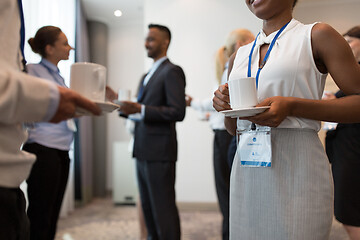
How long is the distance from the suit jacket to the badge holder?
3.40 feet

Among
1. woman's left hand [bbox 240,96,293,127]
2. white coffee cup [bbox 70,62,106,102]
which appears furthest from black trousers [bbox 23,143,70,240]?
woman's left hand [bbox 240,96,293,127]

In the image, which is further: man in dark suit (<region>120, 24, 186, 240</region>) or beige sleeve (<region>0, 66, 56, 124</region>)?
man in dark suit (<region>120, 24, 186, 240</region>)

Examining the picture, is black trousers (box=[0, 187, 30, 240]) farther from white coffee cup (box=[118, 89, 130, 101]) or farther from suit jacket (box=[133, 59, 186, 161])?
white coffee cup (box=[118, 89, 130, 101])

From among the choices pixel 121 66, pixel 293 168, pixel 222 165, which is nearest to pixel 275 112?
pixel 293 168

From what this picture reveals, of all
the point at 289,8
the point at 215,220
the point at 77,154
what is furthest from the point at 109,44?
the point at 289,8

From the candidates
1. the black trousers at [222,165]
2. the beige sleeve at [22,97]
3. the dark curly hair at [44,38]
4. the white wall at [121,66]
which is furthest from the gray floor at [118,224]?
the beige sleeve at [22,97]

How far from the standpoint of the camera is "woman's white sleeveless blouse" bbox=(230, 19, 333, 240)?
2.72ft

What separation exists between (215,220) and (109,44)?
10.6 feet

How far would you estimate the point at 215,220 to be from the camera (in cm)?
329

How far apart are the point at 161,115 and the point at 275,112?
47.4 inches

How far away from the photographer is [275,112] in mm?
758

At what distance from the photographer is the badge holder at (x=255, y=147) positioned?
0.86 meters

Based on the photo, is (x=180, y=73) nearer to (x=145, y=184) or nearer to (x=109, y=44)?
(x=145, y=184)

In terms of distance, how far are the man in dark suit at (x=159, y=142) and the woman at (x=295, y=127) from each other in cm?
104
